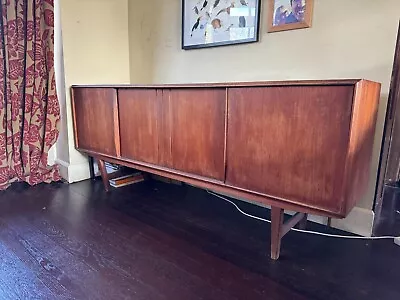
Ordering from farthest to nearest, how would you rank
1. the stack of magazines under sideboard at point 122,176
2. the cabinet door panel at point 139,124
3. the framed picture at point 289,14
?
the stack of magazines under sideboard at point 122,176
the cabinet door panel at point 139,124
the framed picture at point 289,14

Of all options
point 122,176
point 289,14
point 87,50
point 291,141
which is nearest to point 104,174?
point 122,176

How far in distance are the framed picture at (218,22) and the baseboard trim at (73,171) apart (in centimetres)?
126

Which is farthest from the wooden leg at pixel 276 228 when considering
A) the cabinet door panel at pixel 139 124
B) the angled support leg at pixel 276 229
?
the cabinet door panel at pixel 139 124

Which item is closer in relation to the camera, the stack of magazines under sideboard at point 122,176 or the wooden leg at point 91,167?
the stack of magazines under sideboard at point 122,176

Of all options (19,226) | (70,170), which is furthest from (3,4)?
(19,226)

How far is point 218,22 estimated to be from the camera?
84.8 inches

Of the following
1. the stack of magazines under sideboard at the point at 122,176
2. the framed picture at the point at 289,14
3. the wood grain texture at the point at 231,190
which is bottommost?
the stack of magazines under sideboard at the point at 122,176

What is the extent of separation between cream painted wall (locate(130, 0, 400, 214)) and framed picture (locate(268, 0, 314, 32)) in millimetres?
32

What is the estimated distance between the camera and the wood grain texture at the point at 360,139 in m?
1.21

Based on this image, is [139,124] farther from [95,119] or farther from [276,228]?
[276,228]

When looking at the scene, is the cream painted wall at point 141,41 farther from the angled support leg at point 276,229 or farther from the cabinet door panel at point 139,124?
the angled support leg at point 276,229

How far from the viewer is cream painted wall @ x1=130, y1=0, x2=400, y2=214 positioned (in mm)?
1568

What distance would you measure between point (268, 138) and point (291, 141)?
0.11 m

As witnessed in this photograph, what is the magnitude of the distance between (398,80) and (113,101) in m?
1.62
